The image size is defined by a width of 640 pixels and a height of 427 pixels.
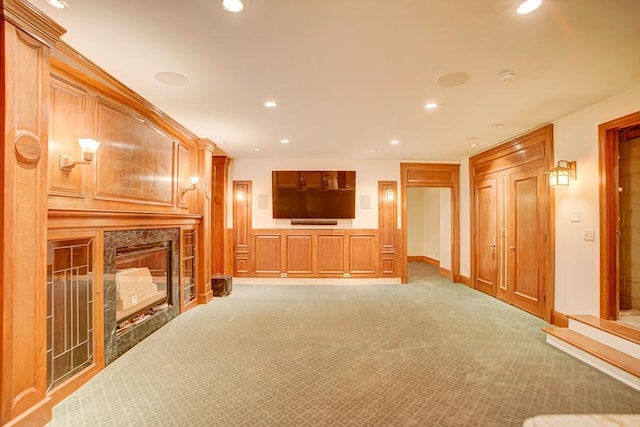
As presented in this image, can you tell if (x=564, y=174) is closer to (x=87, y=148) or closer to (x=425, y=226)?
(x=87, y=148)

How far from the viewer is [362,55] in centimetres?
221

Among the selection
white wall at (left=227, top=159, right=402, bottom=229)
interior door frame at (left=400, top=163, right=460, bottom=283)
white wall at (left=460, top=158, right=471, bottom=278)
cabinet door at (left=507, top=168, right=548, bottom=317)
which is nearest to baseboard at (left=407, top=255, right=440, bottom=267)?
interior door frame at (left=400, top=163, right=460, bottom=283)

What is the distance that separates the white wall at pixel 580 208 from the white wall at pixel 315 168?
293 centimetres

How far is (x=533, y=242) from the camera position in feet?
13.6

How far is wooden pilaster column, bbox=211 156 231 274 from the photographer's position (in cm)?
586

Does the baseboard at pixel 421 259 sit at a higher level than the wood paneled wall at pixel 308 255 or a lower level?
lower

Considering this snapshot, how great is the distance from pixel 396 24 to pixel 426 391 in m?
2.76

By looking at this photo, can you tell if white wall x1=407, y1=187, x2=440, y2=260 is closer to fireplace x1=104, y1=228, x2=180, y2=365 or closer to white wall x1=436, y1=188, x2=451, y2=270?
white wall x1=436, y1=188, x2=451, y2=270

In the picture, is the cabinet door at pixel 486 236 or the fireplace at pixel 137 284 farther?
the cabinet door at pixel 486 236

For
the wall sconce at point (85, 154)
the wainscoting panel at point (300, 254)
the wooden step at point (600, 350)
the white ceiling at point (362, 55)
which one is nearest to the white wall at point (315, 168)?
the wainscoting panel at point (300, 254)

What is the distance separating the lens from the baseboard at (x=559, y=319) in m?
3.51

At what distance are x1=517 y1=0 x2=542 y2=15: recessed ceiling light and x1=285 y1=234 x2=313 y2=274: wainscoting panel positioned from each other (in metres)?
4.92

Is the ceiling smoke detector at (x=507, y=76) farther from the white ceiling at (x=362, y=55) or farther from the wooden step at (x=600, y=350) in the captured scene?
the wooden step at (x=600, y=350)

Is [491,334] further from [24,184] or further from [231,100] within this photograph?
[24,184]
